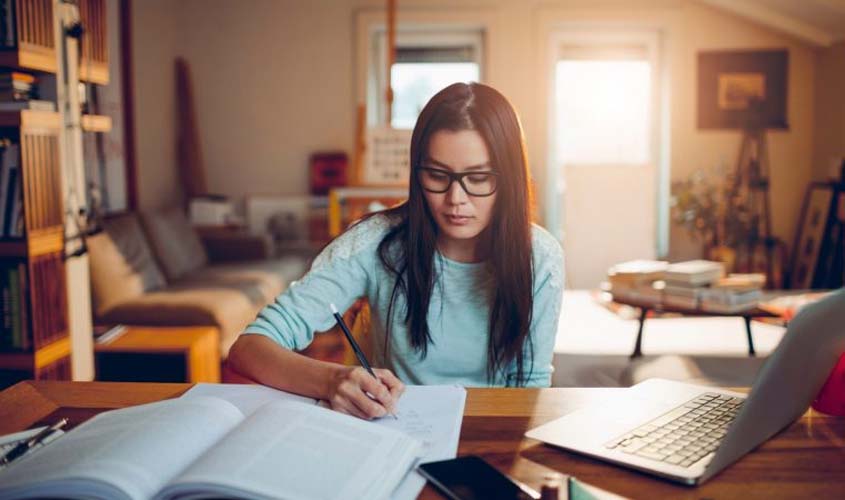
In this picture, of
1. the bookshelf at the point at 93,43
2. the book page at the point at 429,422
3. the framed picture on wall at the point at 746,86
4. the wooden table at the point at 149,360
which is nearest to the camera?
the book page at the point at 429,422

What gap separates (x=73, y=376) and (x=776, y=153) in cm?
477

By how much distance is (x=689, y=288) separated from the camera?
2.72m

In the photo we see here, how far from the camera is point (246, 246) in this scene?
5250mm

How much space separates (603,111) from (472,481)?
544cm

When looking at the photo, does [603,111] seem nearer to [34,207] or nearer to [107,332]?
[107,332]

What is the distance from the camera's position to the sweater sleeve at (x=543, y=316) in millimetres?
1548

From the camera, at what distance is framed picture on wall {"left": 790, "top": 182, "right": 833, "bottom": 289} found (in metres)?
5.25

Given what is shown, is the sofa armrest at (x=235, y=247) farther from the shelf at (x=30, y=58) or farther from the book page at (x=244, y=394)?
the book page at (x=244, y=394)

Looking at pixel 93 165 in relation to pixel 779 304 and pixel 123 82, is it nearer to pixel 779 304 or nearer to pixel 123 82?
pixel 123 82

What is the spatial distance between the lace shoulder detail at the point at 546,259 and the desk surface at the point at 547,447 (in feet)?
1.30

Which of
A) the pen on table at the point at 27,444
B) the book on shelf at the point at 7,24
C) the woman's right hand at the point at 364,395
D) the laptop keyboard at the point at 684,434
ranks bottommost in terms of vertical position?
the laptop keyboard at the point at 684,434

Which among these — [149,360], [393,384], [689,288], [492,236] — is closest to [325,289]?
[492,236]

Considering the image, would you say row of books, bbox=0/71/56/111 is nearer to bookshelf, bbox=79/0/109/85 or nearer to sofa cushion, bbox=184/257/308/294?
bookshelf, bbox=79/0/109/85

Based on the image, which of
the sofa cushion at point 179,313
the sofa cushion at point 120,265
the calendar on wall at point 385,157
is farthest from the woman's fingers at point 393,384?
the calendar on wall at point 385,157
